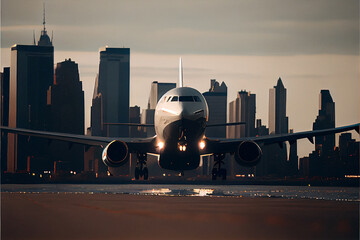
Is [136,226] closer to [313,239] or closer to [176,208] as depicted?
[313,239]

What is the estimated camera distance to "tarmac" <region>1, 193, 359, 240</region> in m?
25.1

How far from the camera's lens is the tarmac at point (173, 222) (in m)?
25.1

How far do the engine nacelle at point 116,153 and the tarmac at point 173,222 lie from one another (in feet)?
63.5

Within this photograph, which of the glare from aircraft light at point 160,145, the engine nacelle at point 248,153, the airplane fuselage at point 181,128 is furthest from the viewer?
the engine nacelle at point 248,153

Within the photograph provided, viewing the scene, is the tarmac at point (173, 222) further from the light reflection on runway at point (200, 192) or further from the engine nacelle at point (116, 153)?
the light reflection on runway at point (200, 192)

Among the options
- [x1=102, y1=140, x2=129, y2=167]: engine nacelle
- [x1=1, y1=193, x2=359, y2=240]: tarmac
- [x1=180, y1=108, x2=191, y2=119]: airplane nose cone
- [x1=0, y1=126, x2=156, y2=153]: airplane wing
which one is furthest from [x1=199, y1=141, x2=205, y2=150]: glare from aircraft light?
[x1=1, y1=193, x2=359, y2=240]: tarmac

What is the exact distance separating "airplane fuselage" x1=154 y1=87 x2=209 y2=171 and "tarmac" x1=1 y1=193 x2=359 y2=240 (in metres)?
16.0

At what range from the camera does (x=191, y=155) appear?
185 feet

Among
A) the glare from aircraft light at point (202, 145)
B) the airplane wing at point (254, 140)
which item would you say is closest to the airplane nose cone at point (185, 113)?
the glare from aircraft light at point (202, 145)

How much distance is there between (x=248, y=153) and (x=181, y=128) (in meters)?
8.38

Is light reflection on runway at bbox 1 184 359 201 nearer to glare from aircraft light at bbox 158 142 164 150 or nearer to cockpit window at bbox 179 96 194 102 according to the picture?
glare from aircraft light at bbox 158 142 164 150

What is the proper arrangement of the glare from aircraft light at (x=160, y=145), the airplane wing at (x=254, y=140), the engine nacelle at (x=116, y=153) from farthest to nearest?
the airplane wing at (x=254, y=140), the engine nacelle at (x=116, y=153), the glare from aircraft light at (x=160, y=145)

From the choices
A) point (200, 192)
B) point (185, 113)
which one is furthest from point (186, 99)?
point (200, 192)

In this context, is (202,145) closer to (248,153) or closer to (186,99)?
(248,153)
